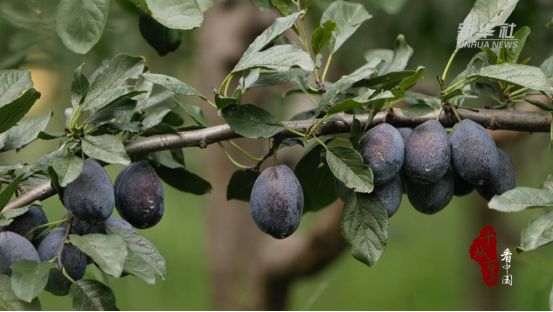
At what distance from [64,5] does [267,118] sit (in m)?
0.38

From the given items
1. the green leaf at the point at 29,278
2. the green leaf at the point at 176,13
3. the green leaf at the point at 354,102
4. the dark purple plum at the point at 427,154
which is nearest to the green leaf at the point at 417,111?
the dark purple plum at the point at 427,154

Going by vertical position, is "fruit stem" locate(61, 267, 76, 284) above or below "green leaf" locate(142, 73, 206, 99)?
below

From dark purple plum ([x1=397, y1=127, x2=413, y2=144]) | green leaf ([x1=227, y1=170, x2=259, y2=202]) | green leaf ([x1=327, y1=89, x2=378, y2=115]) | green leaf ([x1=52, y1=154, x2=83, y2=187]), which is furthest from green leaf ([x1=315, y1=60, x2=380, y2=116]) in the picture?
green leaf ([x1=52, y1=154, x2=83, y2=187])

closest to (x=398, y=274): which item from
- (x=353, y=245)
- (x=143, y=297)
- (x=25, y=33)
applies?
(x=143, y=297)

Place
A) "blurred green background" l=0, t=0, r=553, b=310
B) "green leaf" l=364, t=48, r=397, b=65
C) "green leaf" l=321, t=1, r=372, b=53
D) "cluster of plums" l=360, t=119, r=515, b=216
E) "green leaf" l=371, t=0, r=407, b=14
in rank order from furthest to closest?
"blurred green background" l=0, t=0, r=553, b=310 < "green leaf" l=371, t=0, r=407, b=14 < "green leaf" l=364, t=48, r=397, b=65 < "green leaf" l=321, t=1, r=372, b=53 < "cluster of plums" l=360, t=119, r=515, b=216

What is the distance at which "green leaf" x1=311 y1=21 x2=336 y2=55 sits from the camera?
1280 millimetres

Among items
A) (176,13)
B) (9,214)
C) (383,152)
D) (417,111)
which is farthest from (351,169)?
(9,214)

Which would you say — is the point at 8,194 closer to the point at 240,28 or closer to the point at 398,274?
the point at 240,28

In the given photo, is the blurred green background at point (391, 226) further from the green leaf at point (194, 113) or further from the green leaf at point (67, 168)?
the green leaf at point (67, 168)

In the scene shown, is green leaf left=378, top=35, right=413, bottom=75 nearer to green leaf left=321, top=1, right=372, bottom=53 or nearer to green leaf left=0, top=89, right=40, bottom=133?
green leaf left=321, top=1, right=372, bottom=53

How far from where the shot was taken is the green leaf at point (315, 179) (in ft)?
4.79

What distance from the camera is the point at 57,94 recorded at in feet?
12.9

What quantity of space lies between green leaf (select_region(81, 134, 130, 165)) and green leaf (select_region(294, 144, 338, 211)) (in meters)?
0.42

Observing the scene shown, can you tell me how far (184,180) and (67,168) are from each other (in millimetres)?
323
